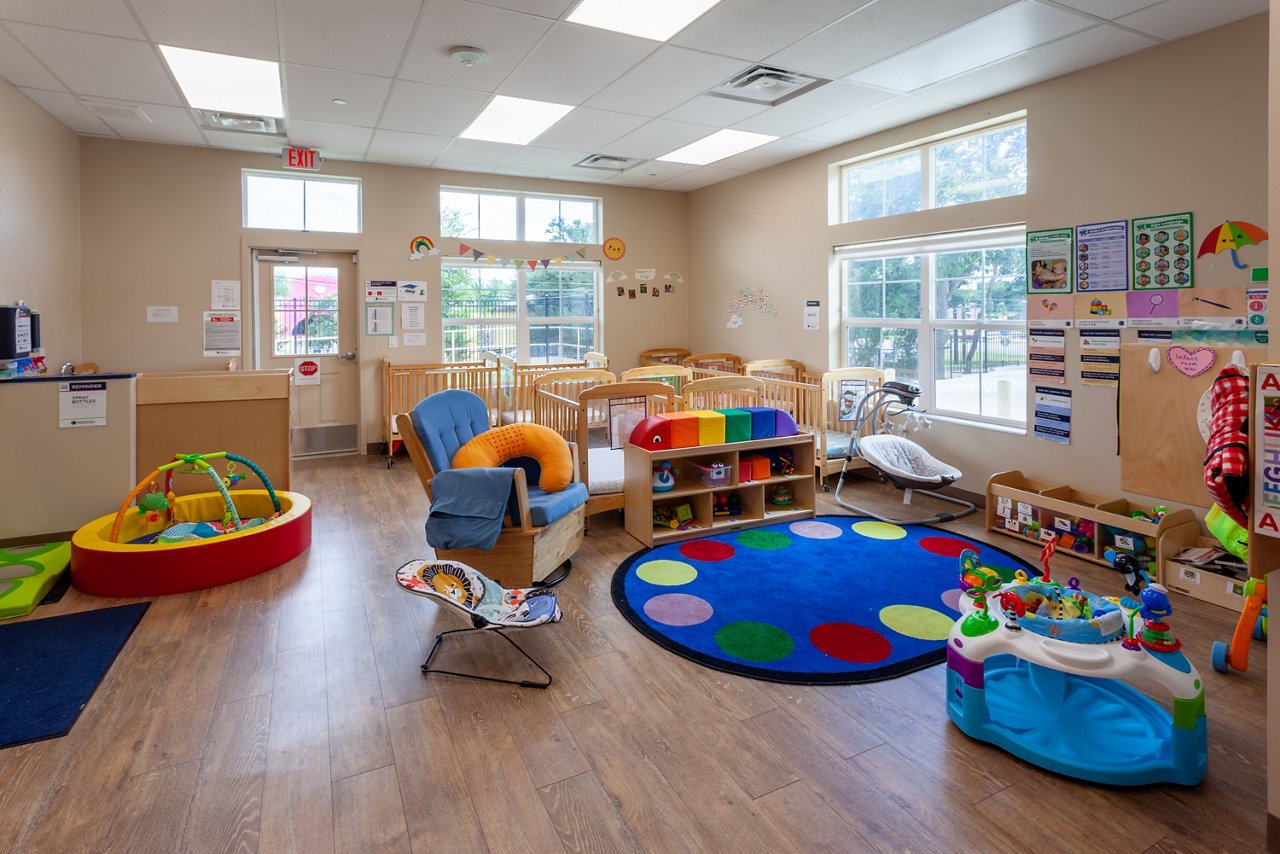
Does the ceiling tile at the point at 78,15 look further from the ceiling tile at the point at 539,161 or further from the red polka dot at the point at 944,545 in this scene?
the red polka dot at the point at 944,545

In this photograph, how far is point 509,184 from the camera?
6996 mm

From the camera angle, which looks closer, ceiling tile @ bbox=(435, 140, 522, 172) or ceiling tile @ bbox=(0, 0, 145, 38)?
ceiling tile @ bbox=(0, 0, 145, 38)

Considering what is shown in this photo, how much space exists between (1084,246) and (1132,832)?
133 inches

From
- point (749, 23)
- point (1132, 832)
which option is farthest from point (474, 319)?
point (1132, 832)

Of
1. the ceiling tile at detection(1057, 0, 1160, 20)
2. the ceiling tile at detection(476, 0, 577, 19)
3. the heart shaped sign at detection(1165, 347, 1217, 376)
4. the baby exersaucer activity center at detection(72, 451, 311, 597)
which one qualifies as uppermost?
the ceiling tile at detection(476, 0, 577, 19)

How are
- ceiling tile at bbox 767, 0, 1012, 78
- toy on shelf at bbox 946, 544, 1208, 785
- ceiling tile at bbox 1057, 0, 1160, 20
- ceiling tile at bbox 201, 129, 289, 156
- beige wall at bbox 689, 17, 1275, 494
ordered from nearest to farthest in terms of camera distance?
toy on shelf at bbox 946, 544, 1208, 785 → ceiling tile at bbox 1057, 0, 1160, 20 → ceiling tile at bbox 767, 0, 1012, 78 → beige wall at bbox 689, 17, 1275, 494 → ceiling tile at bbox 201, 129, 289, 156

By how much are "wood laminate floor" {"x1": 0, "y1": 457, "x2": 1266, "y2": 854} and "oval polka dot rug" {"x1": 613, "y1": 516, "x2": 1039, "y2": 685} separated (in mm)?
140

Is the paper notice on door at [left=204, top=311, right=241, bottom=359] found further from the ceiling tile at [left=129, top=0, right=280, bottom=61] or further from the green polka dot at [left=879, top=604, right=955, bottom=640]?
the green polka dot at [left=879, top=604, right=955, bottom=640]

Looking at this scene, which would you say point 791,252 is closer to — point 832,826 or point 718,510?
point 718,510

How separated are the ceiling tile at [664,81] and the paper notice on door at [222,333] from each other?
12.1 feet

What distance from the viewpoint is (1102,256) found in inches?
157

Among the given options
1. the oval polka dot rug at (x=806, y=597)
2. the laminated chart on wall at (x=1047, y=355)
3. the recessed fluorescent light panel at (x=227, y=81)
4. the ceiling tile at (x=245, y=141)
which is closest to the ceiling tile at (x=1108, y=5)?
the laminated chart on wall at (x=1047, y=355)

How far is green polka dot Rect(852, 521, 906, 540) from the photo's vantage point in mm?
4145

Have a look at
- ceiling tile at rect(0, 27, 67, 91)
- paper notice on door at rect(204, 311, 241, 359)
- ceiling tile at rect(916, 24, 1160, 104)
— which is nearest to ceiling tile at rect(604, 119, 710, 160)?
ceiling tile at rect(916, 24, 1160, 104)
